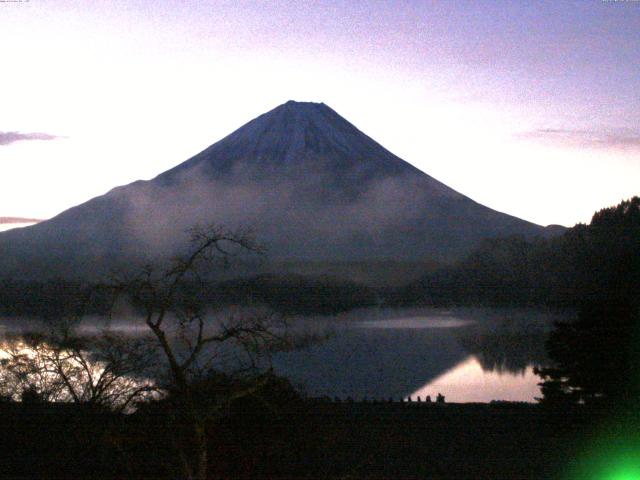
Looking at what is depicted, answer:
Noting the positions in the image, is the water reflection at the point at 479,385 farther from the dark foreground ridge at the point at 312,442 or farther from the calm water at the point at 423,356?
the dark foreground ridge at the point at 312,442

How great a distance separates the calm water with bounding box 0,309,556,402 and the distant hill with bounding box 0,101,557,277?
1709 cm

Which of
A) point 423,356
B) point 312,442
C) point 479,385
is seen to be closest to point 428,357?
point 423,356

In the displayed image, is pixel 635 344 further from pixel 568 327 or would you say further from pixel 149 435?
pixel 149 435

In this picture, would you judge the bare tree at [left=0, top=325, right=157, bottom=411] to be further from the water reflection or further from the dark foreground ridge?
the water reflection

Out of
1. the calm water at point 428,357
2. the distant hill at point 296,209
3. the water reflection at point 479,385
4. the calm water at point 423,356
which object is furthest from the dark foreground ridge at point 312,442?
the distant hill at point 296,209

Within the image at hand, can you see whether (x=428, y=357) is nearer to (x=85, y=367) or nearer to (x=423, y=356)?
(x=423, y=356)

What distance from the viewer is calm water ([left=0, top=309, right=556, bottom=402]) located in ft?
106

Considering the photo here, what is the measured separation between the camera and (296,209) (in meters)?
94.6

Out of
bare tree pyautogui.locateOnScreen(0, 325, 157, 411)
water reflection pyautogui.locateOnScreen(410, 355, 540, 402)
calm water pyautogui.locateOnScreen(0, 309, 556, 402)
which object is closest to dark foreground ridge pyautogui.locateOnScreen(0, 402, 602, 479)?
bare tree pyautogui.locateOnScreen(0, 325, 157, 411)

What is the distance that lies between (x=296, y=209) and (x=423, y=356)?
50.5 metres

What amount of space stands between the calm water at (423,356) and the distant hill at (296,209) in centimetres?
1709

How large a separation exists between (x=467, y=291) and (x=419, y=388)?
2832cm

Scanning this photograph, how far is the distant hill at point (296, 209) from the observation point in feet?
265

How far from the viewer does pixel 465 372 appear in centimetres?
3894
